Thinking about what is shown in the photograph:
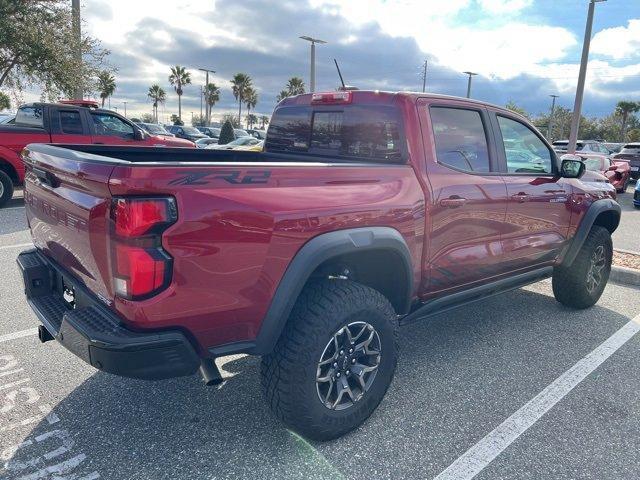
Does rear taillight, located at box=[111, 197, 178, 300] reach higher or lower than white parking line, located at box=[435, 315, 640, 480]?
higher

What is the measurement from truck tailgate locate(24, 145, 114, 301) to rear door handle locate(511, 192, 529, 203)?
281cm

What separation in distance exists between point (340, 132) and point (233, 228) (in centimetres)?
166

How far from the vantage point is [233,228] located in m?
2.07

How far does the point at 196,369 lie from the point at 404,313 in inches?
54.4

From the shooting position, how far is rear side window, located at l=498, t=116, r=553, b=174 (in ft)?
12.2

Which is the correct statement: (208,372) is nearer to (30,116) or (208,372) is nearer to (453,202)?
(453,202)

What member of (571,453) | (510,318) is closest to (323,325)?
(571,453)

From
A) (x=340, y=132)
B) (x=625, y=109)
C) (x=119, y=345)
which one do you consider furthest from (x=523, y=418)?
(x=625, y=109)

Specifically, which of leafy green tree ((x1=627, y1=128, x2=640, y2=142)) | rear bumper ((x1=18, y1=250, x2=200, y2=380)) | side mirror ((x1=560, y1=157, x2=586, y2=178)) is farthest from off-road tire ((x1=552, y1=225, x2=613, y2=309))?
leafy green tree ((x1=627, y1=128, x2=640, y2=142))

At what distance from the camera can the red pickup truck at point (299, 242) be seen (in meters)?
1.97

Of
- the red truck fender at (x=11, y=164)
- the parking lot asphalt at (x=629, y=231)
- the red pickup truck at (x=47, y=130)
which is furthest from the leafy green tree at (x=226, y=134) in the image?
the parking lot asphalt at (x=629, y=231)

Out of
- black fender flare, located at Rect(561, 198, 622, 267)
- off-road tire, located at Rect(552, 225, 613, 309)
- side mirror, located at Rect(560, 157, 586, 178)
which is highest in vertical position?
side mirror, located at Rect(560, 157, 586, 178)

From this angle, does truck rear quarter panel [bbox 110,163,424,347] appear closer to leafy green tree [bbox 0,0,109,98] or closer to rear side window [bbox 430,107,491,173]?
rear side window [bbox 430,107,491,173]

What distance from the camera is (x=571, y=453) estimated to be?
2.57 metres
